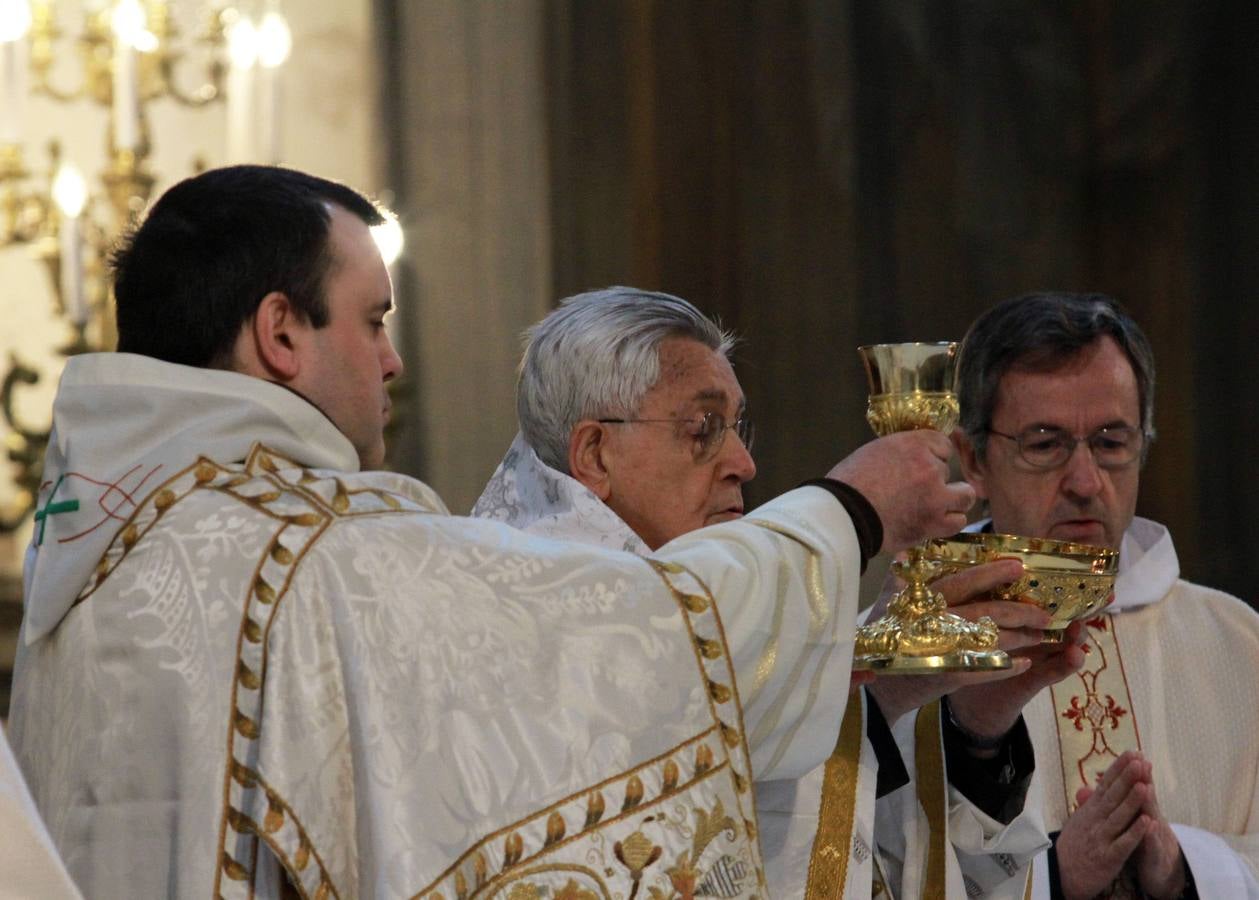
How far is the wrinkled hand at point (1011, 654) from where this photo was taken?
2.59 m

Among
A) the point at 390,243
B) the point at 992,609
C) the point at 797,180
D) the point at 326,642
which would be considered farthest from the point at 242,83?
the point at 326,642

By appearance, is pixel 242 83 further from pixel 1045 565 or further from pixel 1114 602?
pixel 1045 565

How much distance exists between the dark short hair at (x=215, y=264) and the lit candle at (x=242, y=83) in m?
3.07

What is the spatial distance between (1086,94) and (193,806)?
18.3ft

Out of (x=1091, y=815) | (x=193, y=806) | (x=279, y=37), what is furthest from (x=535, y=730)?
(x=279, y=37)

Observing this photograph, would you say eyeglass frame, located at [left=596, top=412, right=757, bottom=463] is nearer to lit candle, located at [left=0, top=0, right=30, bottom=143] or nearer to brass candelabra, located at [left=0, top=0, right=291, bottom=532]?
brass candelabra, located at [left=0, top=0, right=291, bottom=532]

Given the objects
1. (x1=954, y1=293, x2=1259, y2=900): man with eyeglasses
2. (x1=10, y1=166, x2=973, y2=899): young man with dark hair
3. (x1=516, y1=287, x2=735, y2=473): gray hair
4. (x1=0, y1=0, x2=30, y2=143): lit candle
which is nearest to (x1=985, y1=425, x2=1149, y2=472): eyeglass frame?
(x1=954, y1=293, x2=1259, y2=900): man with eyeglasses

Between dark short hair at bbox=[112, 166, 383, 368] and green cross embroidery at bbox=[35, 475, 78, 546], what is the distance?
199 millimetres

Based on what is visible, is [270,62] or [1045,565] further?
[270,62]

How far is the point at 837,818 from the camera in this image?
263 centimetres

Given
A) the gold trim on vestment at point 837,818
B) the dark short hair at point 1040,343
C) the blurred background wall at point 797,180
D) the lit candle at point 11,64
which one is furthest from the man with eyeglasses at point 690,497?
the blurred background wall at point 797,180

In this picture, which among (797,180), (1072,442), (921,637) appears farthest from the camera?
(797,180)

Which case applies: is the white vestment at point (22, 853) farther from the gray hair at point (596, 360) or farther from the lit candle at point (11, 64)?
the lit candle at point (11, 64)

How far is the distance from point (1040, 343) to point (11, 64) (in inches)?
122
